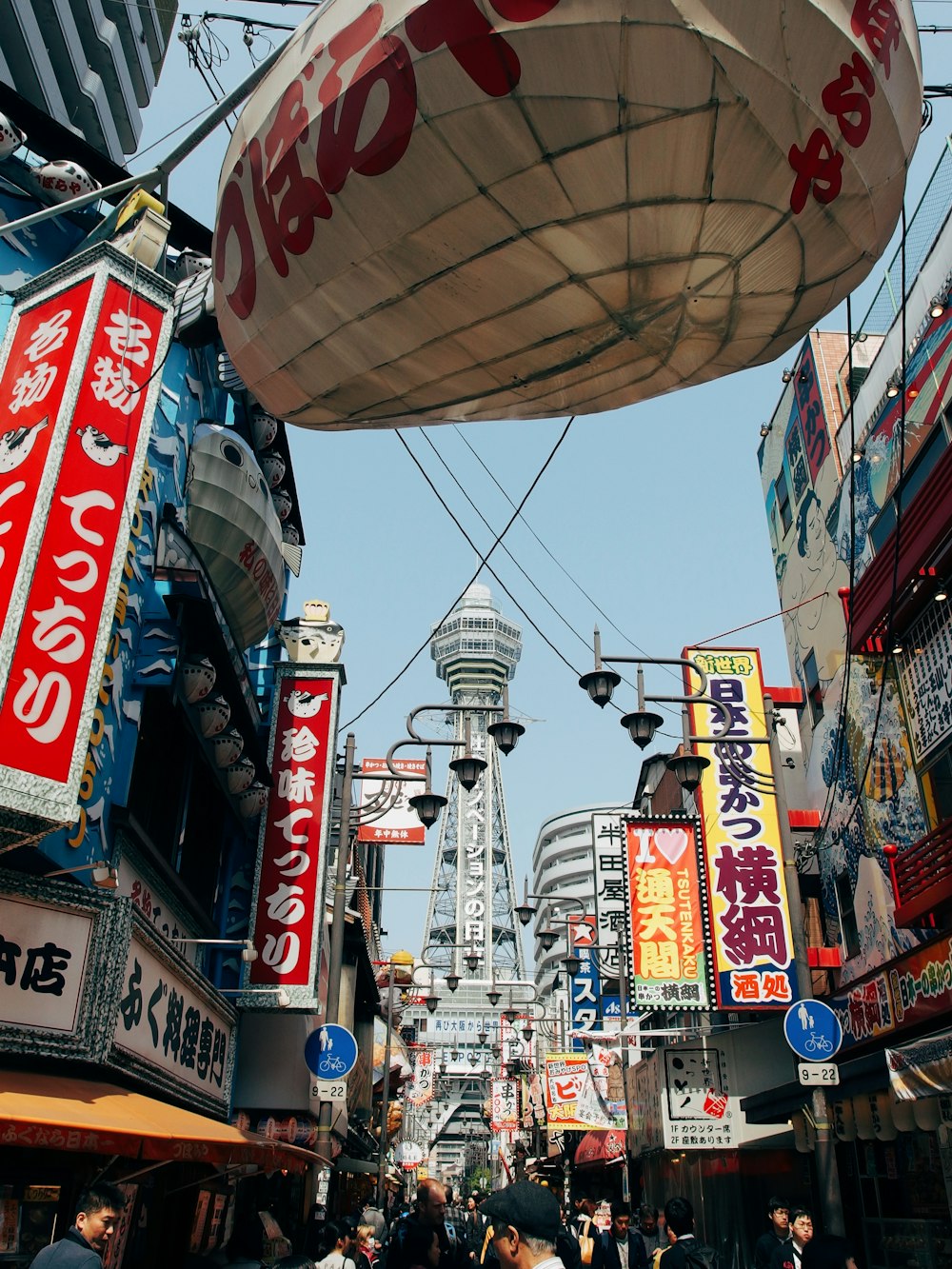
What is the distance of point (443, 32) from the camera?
11.1 ft

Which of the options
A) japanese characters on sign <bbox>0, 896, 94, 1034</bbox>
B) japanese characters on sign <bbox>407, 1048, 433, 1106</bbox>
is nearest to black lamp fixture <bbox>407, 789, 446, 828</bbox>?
japanese characters on sign <bbox>0, 896, 94, 1034</bbox>

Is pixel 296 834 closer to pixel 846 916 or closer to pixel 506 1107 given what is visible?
pixel 846 916

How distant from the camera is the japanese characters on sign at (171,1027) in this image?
9.48 meters

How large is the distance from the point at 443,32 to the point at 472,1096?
173m

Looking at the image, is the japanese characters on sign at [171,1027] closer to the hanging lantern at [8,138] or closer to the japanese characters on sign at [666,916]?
the japanese characters on sign at [666,916]

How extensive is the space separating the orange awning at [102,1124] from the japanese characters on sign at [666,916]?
10653 millimetres

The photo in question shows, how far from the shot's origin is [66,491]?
8.62m

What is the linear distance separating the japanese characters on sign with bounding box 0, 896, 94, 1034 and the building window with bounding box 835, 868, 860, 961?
15.1 metres

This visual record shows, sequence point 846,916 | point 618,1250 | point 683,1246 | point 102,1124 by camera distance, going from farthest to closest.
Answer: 1. point 846,916
2. point 618,1250
3. point 683,1246
4. point 102,1124

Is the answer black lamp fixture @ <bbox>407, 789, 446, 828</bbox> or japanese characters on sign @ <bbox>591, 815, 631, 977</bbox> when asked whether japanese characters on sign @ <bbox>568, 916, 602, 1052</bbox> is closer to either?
japanese characters on sign @ <bbox>591, 815, 631, 977</bbox>

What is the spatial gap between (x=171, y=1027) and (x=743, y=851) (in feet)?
38.0

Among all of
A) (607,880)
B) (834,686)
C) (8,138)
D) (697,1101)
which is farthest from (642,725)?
(607,880)

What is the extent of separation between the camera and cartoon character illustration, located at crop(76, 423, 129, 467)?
8906 mm

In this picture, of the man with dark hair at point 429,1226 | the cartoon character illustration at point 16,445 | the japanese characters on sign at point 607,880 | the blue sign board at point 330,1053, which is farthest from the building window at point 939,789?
the japanese characters on sign at point 607,880
